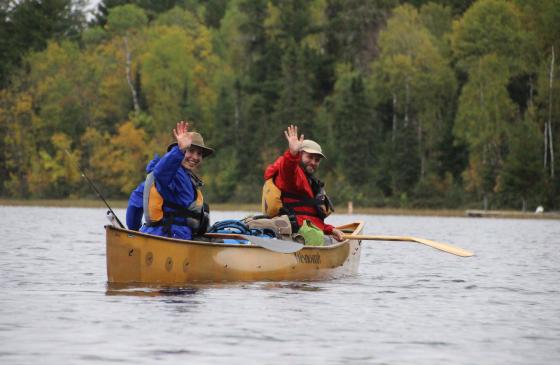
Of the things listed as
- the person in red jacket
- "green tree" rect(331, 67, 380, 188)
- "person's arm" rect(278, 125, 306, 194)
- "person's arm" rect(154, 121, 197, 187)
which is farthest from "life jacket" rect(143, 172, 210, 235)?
"green tree" rect(331, 67, 380, 188)

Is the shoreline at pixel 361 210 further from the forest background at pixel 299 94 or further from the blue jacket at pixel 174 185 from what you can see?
the blue jacket at pixel 174 185

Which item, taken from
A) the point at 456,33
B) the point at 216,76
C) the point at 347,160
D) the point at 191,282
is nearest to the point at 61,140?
the point at 216,76

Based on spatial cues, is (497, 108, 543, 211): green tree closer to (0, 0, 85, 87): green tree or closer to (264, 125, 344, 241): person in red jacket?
(0, 0, 85, 87): green tree

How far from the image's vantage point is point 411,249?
91.6 ft

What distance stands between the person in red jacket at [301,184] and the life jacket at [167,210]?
5.01ft

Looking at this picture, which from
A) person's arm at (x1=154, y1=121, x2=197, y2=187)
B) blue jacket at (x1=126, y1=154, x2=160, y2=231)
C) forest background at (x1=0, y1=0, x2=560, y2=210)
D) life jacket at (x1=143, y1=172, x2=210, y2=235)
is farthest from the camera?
forest background at (x1=0, y1=0, x2=560, y2=210)

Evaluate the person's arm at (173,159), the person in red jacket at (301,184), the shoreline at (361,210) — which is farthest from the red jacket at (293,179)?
the shoreline at (361,210)

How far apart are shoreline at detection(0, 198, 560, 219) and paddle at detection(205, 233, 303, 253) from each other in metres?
41.5

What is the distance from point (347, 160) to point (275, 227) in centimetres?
5485

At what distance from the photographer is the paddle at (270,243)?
1505 centimetres

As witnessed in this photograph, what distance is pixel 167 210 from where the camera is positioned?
46.8ft

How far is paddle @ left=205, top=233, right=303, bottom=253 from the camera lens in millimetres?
15047

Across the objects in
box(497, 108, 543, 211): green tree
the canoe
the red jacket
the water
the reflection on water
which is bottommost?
the water

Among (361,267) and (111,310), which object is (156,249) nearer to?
(111,310)
